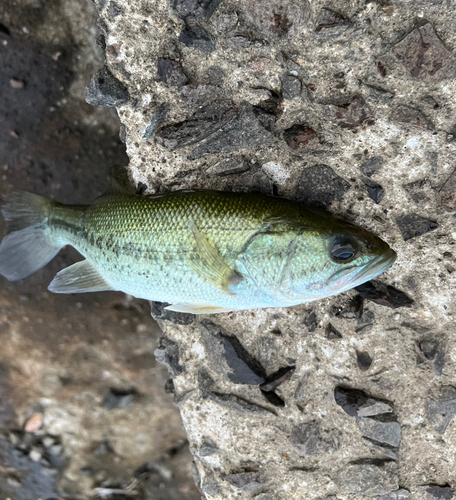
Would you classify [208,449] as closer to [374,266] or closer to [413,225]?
[374,266]

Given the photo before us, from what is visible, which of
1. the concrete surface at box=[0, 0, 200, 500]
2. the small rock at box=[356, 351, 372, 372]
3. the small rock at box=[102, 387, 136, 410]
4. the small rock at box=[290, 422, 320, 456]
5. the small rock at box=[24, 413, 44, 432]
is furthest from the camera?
the small rock at box=[24, 413, 44, 432]

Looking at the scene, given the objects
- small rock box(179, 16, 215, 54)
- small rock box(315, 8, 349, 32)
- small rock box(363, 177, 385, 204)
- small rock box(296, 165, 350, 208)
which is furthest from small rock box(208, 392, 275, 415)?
small rock box(315, 8, 349, 32)

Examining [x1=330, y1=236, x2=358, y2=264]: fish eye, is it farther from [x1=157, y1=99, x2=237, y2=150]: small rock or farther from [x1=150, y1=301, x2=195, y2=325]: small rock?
[x1=150, y1=301, x2=195, y2=325]: small rock

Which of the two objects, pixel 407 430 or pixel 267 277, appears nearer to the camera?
pixel 267 277

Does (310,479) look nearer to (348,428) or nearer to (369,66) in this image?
(348,428)

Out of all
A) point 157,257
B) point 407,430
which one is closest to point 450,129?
point 157,257

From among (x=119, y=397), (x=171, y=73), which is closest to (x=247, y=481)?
(x=119, y=397)

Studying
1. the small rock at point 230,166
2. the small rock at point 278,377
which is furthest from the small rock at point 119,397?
the small rock at point 230,166
